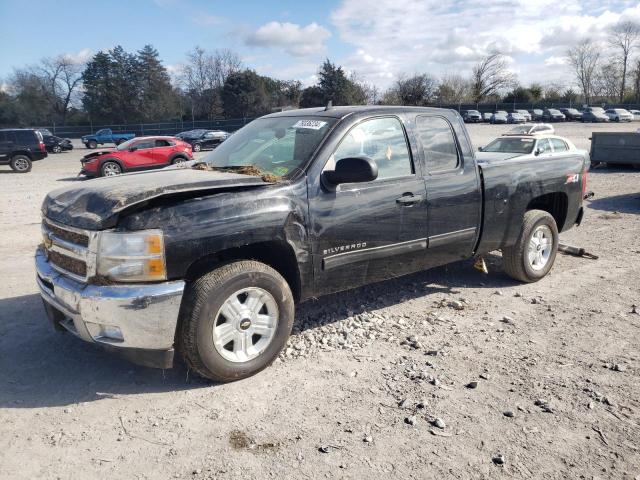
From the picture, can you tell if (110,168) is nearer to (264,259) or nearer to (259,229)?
(264,259)

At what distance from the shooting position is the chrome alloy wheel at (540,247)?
5.75m

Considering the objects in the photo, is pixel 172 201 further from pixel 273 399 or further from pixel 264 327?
pixel 273 399

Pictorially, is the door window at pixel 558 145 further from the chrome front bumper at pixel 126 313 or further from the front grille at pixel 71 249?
the front grille at pixel 71 249

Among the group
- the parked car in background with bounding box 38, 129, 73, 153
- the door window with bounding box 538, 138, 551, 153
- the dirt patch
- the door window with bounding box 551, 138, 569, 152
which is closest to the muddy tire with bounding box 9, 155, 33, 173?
the parked car in background with bounding box 38, 129, 73, 153

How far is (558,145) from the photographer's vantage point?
50.3 feet

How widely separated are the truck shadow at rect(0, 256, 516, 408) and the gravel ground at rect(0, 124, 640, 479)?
0.6 inches

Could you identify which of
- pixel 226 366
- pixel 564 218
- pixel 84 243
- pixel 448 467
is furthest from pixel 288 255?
pixel 564 218

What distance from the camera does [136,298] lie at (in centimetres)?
316

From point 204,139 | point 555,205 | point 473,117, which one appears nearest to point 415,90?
point 473,117

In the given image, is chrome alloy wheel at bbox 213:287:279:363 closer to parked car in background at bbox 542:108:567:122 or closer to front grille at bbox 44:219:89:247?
front grille at bbox 44:219:89:247

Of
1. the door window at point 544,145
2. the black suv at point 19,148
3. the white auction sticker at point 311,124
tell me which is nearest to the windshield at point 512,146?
the door window at point 544,145

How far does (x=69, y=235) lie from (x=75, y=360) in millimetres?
1121

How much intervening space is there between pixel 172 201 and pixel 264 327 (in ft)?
3.61

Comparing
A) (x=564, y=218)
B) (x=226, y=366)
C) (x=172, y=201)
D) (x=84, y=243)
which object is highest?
(x=172, y=201)
